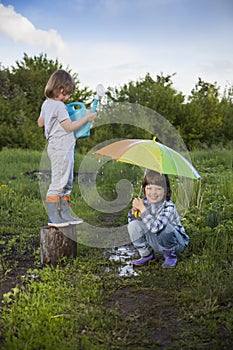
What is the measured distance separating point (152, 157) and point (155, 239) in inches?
31.2

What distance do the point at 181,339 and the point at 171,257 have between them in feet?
4.80

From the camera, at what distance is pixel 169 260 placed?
13.8 feet

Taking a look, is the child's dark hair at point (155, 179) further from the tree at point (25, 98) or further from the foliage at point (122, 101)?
the tree at point (25, 98)

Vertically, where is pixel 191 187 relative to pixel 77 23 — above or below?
below

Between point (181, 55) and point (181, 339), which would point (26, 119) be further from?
point (181, 339)

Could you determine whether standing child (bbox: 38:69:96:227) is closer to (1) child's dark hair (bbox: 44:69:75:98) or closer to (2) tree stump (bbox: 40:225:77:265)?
(1) child's dark hair (bbox: 44:69:75:98)

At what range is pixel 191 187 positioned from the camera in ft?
19.4

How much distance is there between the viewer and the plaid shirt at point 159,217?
4.06 meters

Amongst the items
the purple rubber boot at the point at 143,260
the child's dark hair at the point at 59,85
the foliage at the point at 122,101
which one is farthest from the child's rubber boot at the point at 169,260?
the foliage at the point at 122,101

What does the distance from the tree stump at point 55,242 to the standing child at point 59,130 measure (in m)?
0.22

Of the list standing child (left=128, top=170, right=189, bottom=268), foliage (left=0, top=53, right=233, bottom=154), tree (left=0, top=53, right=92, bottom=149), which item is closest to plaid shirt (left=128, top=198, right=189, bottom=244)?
standing child (left=128, top=170, right=189, bottom=268)

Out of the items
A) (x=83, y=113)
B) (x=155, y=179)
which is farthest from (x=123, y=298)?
(x=83, y=113)

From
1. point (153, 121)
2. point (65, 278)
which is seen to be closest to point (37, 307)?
point (65, 278)

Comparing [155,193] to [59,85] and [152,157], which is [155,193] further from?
[59,85]
